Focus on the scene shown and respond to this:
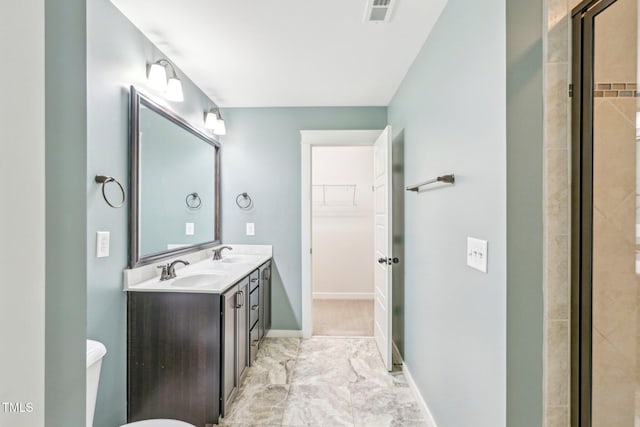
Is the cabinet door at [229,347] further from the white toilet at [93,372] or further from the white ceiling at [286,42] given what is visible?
the white ceiling at [286,42]

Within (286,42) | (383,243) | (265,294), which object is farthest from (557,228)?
(265,294)

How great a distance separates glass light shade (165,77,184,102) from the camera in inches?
86.1

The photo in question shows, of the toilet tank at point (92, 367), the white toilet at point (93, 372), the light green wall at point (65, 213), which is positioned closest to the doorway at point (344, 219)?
the white toilet at point (93, 372)

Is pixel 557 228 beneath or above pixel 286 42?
beneath

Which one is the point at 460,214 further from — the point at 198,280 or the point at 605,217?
the point at 198,280

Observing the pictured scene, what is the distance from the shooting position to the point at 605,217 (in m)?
1.07

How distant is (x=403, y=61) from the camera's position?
2379 millimetres

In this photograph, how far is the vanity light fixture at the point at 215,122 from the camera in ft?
10.0

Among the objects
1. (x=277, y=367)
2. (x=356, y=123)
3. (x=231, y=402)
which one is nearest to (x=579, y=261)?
(x=231, y=402)

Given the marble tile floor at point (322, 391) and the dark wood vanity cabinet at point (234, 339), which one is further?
the marble tile floor at point (322, 391)

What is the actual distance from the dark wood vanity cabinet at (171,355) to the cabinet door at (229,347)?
0.05m

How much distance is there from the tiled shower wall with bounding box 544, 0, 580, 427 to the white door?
148cm

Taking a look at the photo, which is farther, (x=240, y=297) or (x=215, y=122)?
(x=215, y=122)

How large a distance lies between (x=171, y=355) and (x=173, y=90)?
5.61 feet
